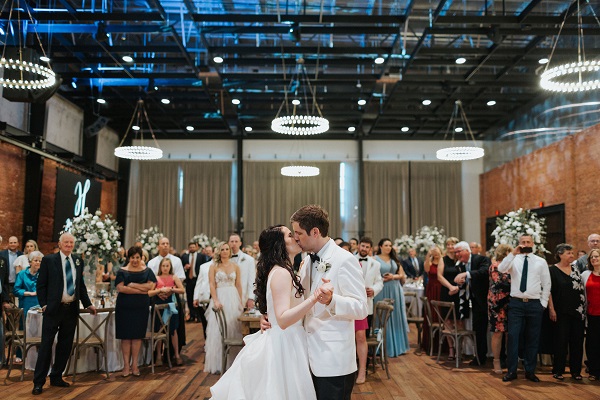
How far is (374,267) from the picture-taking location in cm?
754

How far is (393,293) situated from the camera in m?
8.40

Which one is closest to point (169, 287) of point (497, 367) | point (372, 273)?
point (372, 273)

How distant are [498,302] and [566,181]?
22.0 feet

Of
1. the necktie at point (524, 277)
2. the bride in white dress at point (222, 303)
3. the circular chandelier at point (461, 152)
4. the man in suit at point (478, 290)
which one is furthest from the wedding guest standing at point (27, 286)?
the circular chandelier at point (461, 152)

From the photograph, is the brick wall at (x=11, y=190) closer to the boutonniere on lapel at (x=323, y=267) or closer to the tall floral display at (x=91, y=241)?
the tall floral display at (x=91, y=241)

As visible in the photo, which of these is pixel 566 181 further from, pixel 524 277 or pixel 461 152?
pixel 524 277

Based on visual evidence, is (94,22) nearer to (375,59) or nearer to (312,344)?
(375,59)

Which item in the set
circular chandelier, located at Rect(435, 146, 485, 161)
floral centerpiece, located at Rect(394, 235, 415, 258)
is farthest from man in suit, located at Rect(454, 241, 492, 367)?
floral centerpiece, located at Rect(394, 235, 415, 258)

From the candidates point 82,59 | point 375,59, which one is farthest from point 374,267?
point 82,59

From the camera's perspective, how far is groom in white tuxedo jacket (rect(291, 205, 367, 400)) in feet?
9.11

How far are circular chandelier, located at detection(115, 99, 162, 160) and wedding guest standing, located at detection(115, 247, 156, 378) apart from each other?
708 centimetres

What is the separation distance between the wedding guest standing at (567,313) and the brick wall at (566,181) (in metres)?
4.89

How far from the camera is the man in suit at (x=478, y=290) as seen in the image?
7742 mm

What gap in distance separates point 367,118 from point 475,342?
9.85 m
